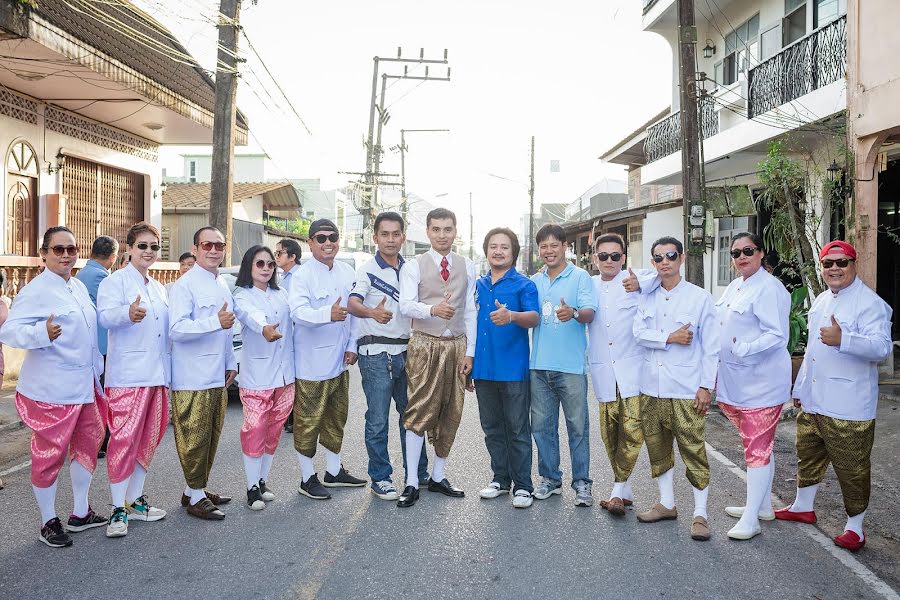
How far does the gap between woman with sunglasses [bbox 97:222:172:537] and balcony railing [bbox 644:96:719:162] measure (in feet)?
44.6

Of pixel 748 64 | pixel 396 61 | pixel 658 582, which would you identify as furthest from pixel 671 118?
pixel 658 582

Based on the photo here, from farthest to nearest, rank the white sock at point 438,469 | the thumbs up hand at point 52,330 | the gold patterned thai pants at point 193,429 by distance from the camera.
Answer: the white sock at point 438,469 < the gold patterned thai pants at point 193,429 < the thumbs up hand at point 52,330

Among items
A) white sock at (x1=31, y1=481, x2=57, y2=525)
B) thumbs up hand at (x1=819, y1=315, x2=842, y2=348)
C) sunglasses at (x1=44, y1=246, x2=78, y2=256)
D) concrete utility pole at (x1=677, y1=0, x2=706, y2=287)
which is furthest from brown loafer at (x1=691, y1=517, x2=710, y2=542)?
concrete utility pole at (x1=677, y1=0, x2=706, y2=287)

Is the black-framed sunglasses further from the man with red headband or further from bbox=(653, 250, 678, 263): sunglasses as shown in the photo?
the man with red headband

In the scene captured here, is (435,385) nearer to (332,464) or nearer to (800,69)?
(332,464)

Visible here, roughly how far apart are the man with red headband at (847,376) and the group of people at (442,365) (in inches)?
0.5

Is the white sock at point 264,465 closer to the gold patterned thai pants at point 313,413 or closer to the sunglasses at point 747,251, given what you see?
the gold patterned thai pants at point 313,413

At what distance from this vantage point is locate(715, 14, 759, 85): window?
16750mm

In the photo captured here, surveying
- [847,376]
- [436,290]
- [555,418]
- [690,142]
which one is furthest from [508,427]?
[690,142]

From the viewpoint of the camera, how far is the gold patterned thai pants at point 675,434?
521cm

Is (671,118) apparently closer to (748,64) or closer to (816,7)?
(748,64)

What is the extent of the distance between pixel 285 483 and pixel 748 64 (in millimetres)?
14396

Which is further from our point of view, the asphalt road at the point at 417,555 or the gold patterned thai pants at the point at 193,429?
the gold patterned thai pants at the point at 193,429

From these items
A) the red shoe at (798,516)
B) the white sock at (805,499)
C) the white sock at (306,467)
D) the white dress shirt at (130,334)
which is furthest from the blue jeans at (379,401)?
the white sock at (805,499)
